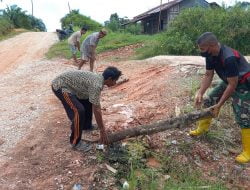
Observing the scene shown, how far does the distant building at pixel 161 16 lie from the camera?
25.2 m

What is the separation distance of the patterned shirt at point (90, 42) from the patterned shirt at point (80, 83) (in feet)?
14.6

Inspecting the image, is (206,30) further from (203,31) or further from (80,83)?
(80,83)

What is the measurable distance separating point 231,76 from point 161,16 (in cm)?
2246

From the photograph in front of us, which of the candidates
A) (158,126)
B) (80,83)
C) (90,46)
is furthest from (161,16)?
(80,83)

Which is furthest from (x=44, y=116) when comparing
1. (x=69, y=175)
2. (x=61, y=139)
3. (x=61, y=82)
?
(x=69, y=175)

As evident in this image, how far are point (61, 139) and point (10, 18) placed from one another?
2901 cm

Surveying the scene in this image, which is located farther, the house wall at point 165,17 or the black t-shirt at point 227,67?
the house wall at point 165,17

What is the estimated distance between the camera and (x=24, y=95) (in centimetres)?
790

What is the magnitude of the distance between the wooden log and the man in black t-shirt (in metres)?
0.16

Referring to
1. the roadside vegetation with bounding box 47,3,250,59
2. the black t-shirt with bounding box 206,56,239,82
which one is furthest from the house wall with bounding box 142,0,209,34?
the black t-shirt with bounding box 206,56,239,82

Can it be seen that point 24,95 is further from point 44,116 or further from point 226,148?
point 226,148

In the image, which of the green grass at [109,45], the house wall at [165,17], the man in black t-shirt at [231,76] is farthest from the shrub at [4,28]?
the man in black t-shirt at [231,76]

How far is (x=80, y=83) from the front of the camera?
14.2ft

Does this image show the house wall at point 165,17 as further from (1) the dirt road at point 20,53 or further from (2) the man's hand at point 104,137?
(2) the man's hand at point 104,137
